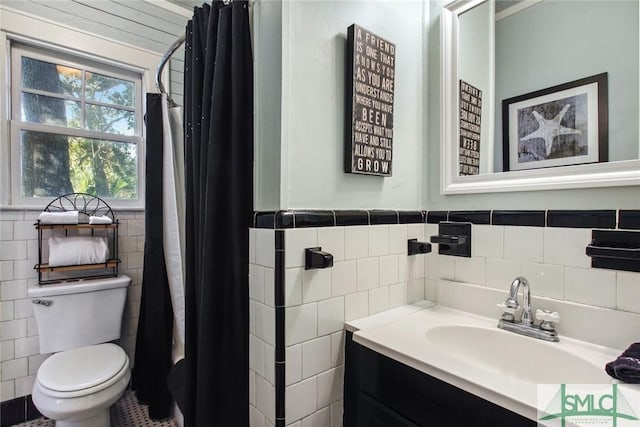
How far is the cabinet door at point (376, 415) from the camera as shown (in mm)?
818

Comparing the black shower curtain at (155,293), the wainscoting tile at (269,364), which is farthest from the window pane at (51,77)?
the wainscoting tile at (269,364)

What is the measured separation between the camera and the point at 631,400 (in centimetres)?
60

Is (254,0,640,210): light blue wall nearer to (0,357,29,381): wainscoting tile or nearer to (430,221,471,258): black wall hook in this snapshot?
(430,221,471,258): black wall hook

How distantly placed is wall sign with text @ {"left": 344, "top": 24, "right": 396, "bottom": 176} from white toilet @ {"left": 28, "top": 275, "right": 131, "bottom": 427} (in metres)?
1.46

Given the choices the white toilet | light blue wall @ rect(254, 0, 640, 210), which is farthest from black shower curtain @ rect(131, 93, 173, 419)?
light blue wall @ rect(254, 0, 640, 210)

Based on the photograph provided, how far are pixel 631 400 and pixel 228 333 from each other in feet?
3.37

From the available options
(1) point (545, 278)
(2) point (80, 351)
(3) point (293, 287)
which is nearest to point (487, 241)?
(1) point (545, 278)

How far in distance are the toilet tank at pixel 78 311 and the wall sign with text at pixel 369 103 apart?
1.60m

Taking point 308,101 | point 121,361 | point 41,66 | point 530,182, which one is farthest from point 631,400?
point 41,66

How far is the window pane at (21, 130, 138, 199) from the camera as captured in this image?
172 cm

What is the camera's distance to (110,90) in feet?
6.52

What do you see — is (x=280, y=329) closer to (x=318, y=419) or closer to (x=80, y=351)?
A: (x=318, y=419)

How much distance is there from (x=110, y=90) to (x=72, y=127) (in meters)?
0.35

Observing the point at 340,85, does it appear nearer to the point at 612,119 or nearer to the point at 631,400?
the point at 612,119
